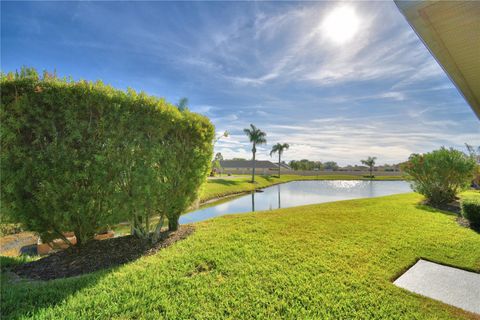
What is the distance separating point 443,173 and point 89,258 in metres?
15.0

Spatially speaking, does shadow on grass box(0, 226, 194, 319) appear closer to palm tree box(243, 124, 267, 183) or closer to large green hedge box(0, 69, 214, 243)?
large green hedge box(0, 69, 214, 243)

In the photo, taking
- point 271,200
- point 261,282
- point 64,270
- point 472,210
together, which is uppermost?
point 472,210

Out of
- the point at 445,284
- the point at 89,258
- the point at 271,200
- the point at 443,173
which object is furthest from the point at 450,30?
the point at 271,200

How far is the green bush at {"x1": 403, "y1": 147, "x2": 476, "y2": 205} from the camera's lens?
1043 centimetres

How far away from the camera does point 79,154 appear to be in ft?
13.0

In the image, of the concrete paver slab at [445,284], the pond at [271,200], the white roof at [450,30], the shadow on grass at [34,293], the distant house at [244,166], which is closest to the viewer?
the white roof at [450,30]

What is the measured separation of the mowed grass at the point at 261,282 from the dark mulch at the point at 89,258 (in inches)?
20.8

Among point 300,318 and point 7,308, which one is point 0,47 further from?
point 300,318

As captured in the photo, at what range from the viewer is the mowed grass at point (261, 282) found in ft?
8.50

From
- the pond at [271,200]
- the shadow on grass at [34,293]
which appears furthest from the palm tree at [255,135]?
the shadow on grass at [34,293]

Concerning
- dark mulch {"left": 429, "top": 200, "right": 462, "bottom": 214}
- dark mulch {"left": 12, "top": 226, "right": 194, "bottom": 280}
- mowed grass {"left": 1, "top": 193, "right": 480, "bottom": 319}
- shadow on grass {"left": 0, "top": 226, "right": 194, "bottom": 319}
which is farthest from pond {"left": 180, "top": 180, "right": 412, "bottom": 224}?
dark mulch {"left": 429, "top": 200, "right": 462, "bottom": 214}

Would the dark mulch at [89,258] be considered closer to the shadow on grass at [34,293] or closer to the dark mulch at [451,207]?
the shadow on grass at [34,293]

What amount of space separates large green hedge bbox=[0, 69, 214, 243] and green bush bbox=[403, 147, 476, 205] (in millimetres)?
13095

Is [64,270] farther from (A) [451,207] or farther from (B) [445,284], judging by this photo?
(A) [451,207]
